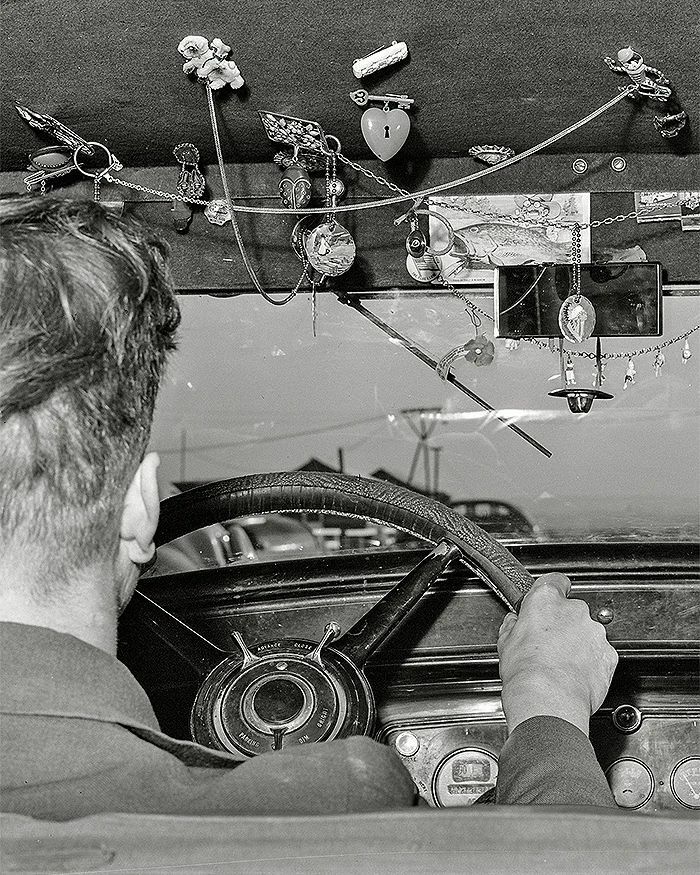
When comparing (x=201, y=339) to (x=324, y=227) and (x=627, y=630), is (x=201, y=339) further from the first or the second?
(x=627, y=630)

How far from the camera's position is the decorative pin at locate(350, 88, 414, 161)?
1.43 m

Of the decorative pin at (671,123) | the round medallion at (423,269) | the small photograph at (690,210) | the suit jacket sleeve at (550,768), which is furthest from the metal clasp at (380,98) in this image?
the suit jacket sleeve at (550,768)

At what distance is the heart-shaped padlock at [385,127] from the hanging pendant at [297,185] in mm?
159

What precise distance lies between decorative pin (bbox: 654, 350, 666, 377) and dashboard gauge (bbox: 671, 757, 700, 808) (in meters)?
0.63

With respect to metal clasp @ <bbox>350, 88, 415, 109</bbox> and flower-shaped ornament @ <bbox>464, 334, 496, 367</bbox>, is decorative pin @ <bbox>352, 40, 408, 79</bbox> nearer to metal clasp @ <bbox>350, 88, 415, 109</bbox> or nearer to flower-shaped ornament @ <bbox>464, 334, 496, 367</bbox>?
metal clasp @ <bbox>350, 88, 415, 109</bbox>

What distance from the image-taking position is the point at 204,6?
120cm

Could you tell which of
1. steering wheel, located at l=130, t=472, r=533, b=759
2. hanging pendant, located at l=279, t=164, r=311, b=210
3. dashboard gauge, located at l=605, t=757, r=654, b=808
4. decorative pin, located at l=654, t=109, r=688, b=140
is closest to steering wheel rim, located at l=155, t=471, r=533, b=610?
steering wheel, located at l=130, t=472, r=533, b=759

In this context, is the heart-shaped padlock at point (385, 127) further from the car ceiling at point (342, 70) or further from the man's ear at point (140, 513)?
the man's ear at point (140, 513)

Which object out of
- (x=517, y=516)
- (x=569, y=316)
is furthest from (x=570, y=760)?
(x=569, y=316)

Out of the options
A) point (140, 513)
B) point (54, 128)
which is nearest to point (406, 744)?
point (140, 513)

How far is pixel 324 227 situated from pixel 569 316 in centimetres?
43

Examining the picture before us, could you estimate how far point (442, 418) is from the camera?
1687mm

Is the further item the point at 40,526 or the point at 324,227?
the point at 324,227

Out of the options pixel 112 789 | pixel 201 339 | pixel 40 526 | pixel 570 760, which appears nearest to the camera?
pixel 112 789
